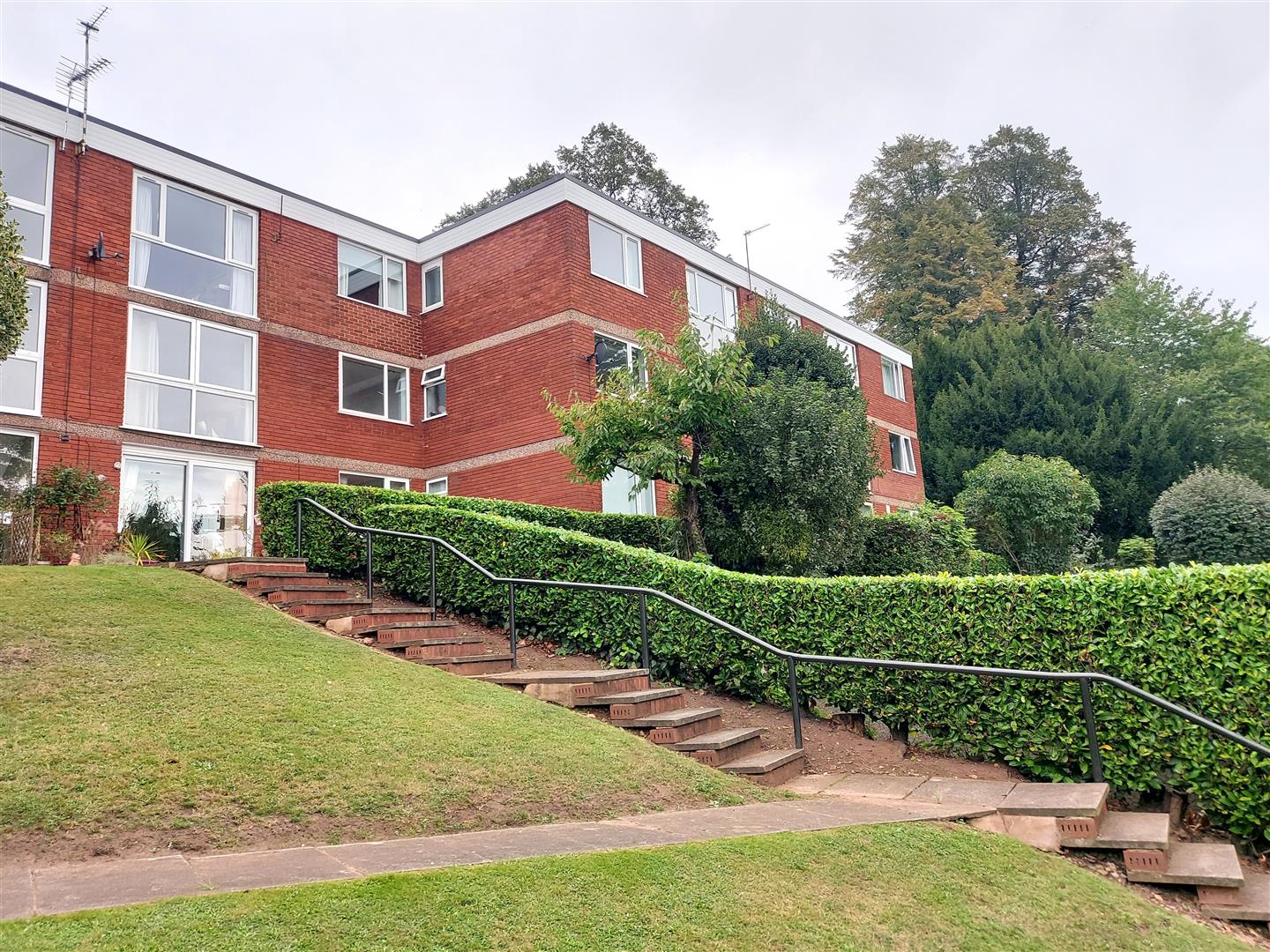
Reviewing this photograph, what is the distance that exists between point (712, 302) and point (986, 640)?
17.6 meters

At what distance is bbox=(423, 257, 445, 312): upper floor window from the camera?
886 inches

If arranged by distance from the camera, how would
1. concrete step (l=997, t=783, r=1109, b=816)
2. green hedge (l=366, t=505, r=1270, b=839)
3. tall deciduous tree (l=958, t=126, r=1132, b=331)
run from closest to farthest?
concrete step (l=997, t=783, r=1109, b=816) → green hedge (l=366, t=505, r=1270, b=839) → tall deciduous tree (l=958, t=126, r=1132, b=331)

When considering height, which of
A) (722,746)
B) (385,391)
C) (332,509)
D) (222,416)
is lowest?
(722,746)

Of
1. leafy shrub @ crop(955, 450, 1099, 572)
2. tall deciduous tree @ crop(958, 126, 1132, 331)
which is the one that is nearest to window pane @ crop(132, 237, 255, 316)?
leafy shrub @ crop(955, 450, 1099, 572)

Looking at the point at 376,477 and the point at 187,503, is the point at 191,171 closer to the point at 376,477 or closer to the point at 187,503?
the point at 187,503

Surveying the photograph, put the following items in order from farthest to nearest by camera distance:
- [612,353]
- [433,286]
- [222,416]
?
[433,286], [612,353], [222,416]

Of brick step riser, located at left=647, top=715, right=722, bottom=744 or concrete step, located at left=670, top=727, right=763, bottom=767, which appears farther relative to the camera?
brick step riser, located at left=647, top=715, right=722, bottom=744

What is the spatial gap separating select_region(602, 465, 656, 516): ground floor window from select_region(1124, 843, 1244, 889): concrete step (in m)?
13.5

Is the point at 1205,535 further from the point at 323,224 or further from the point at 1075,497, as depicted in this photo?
the point at 323,224

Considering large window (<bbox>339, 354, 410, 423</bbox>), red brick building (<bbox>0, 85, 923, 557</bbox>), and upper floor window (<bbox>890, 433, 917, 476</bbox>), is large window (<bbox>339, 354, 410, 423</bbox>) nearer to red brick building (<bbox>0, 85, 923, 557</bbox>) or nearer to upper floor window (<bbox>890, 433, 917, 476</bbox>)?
red brick building (<bbox>0, 85, 923, 557</bbox>)

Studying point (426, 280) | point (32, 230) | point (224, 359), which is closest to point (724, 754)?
point (224, 359)

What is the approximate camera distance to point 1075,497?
26.3 m

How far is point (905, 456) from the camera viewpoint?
33.1 metres

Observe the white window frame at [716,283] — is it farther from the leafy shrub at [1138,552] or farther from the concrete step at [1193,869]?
the concrete step at [1193,869]
